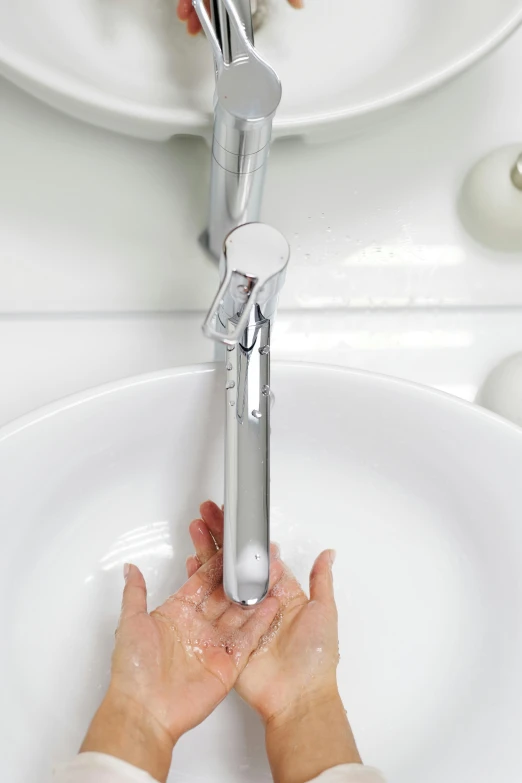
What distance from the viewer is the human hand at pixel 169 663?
1.34ft

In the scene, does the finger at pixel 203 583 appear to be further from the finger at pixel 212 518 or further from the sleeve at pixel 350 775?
the sleeve at pixel 350 775

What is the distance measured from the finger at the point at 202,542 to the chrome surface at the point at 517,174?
1.25 feet

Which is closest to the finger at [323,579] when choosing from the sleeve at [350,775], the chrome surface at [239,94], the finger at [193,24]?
the sleeve at [350,775]

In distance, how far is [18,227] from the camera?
57 cm

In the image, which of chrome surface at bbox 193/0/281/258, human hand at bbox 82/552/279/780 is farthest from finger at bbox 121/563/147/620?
chrome surface at bbox 193/0/281/258

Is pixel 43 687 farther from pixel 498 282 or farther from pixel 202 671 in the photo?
pixel 498 282

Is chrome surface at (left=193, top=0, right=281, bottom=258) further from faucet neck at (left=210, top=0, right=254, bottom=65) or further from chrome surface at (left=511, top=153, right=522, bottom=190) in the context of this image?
chrome surface at (left=511, top=153, right=522, bottom=190)

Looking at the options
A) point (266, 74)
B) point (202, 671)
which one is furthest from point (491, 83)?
point (202, 671)

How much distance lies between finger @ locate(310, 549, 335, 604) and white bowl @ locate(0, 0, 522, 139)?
1.04 feet

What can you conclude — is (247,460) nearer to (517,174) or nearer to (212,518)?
(212,518)

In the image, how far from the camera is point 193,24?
561 millimetres

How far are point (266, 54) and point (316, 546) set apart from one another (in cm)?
43

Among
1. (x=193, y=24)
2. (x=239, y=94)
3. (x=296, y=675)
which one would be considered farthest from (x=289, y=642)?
(x=193, y=24)

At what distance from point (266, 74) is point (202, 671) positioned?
1.24ft
